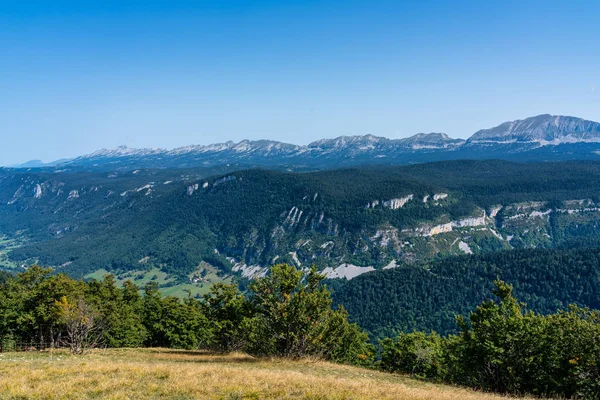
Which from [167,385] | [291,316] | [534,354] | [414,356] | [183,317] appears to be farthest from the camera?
[183,317]

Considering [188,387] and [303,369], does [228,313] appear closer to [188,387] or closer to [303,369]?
[303,369]

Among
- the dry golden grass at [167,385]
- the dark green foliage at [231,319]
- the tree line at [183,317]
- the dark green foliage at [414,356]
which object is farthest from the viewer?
the dark green foliage at [414,356]

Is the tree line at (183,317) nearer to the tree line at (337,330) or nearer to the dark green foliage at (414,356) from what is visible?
the tree line at (337,330)

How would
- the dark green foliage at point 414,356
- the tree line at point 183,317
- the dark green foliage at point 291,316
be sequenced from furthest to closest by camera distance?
the dark green foliage at point 414,356 → the tree line at point 183,317 → the dark green foliage at point 291,316

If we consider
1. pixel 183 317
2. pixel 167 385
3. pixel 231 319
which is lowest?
pixel 183 317

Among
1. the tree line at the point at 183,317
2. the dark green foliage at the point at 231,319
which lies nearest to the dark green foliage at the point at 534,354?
the tree line at the point at 183,317

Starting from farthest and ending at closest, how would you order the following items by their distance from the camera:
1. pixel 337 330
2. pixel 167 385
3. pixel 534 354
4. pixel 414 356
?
1. pixel 414 356
2. pixel 337 330
3. pixel 534 354
4. pixel 167 385

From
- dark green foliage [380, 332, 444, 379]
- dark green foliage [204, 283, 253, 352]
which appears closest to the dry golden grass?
dark green foliage [204, 283, 253, 352]

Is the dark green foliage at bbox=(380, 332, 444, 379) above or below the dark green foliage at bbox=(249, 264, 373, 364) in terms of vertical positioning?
below

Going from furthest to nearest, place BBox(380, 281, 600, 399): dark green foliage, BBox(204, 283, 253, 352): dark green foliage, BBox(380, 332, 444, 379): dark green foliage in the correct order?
1. BBox(380, 332, 444, 379): dark green foliage
2. BBox(204, 283, 253, 352): dark green foliage
3. BBox(380, 281, 600, 399): dark green foliage

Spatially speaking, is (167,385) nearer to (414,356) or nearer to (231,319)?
(231,319)

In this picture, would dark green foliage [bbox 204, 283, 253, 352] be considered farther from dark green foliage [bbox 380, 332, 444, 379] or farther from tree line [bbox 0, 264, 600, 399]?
dark green foliage [bbox 380, 332, 444, 379]

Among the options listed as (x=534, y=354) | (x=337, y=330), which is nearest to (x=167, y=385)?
(x=337, y=330)

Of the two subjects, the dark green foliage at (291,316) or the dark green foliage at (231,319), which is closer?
the dark green foliage at (291,316)
